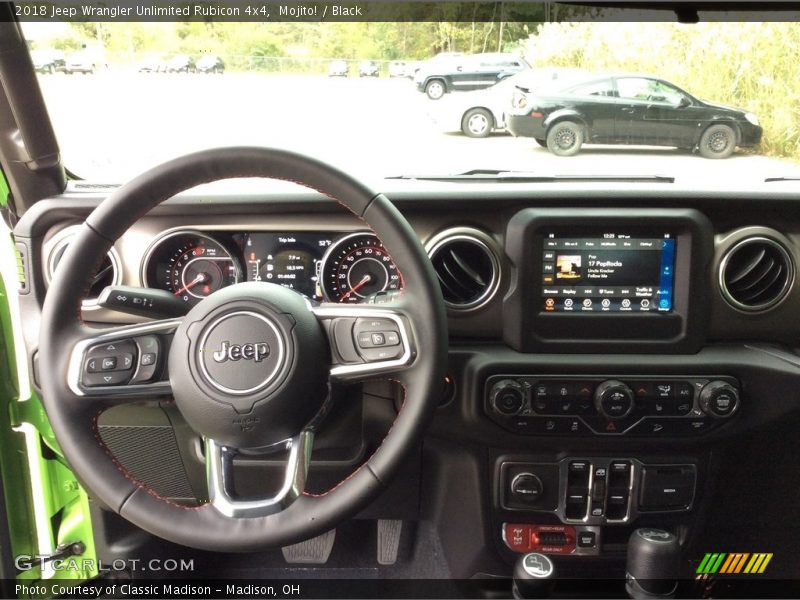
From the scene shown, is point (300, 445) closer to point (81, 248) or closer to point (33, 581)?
point (81, 248)

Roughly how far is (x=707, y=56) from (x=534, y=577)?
1515mm

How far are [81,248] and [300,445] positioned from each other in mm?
599

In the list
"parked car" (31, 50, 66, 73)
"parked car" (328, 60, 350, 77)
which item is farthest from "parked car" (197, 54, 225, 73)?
"parked car" (31, 50, 66, 73)

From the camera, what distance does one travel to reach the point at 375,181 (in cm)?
213

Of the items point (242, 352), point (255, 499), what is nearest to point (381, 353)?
point (242, 352)

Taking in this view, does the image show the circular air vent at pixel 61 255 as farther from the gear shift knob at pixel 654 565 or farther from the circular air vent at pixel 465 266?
the gear shift knob at pixel 654 565

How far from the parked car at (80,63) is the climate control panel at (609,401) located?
1.41m

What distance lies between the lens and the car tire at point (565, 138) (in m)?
2.05

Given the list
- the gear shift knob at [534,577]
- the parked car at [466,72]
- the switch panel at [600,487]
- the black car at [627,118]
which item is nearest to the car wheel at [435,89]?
the parked car at [466,72]

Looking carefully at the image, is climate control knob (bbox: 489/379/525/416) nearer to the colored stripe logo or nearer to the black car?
the black car

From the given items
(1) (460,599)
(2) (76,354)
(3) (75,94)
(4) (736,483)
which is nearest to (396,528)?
(1) (460,599)

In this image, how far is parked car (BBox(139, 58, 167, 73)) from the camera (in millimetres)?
1947

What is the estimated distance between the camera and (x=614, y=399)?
6.61 feet

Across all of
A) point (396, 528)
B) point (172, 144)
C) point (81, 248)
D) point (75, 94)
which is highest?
point (75, 94)
